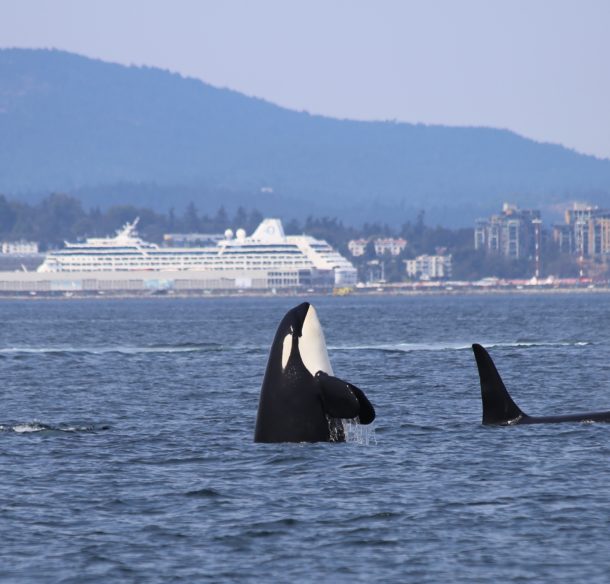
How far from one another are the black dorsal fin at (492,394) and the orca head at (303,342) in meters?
3.74

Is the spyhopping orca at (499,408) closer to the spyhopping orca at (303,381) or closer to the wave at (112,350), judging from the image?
the spyhopping orca at (303,381)

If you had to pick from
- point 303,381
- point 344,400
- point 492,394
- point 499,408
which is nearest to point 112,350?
point 499,408

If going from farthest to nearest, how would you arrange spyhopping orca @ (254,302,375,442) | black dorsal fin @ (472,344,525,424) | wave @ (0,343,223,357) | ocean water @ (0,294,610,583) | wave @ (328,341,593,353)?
1. wave @ (0,343,223,357)
2. wave @ (328,341,593,353)
3. black dorsal fin @ (472,344,525,424)
4. spyhopping orca @ (254,302,375,442)
5. ocean water @ (0,294,610,583)

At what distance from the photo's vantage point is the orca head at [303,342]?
835 inches

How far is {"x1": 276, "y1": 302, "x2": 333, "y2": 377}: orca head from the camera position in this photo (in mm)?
21203

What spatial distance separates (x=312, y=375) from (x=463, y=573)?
530cm

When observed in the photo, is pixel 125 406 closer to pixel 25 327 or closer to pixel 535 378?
pixel 535 378

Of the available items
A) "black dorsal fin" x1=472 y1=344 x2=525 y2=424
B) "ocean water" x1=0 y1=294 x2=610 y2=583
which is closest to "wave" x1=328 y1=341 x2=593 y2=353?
"ocean water" x1=0 y1=294 x2=610 y2=583

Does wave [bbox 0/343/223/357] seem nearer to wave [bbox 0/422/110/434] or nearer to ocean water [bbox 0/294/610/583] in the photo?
ocean water [bbox 0/294/610/583]

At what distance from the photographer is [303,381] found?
69.7 ft

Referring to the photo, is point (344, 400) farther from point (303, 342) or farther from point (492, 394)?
point (492, 394)

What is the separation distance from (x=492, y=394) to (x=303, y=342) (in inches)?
210

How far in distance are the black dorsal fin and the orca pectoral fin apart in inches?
153

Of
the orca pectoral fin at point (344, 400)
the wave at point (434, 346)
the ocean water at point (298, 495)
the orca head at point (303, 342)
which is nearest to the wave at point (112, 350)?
the wave at point (434, 346)
